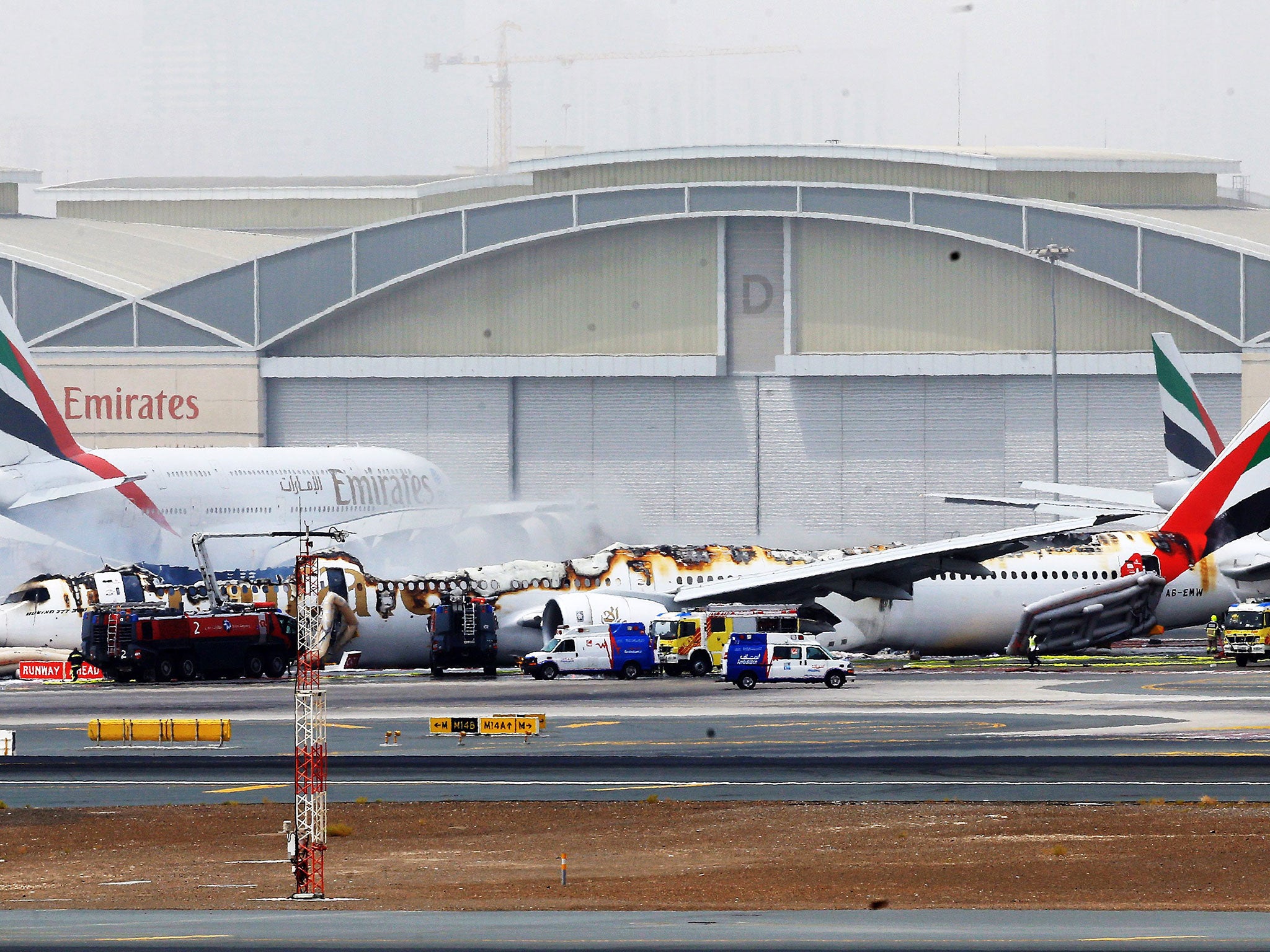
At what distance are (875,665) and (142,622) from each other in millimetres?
23526

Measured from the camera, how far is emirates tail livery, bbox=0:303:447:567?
72.1 metres

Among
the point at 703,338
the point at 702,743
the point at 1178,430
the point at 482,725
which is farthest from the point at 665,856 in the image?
the point at 703,338

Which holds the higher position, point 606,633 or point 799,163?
point 799,163

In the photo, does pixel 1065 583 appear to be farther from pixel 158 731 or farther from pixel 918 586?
pixel 158 731

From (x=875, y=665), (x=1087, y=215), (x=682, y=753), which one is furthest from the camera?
(x=1087, y=215)

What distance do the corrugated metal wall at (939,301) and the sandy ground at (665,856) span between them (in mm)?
63052

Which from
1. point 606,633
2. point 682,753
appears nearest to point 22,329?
point 606,633

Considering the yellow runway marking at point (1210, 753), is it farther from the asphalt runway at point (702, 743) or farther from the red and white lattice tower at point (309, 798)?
the red and white lattice tower at point (309, 798)

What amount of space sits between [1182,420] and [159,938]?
62.9m

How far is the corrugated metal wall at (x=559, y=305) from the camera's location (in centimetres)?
9700

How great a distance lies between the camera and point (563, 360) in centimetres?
9794

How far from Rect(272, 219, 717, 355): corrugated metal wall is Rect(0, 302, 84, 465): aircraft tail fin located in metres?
25.0

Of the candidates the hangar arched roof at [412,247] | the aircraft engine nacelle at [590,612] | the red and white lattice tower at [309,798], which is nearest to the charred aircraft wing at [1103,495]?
the hangar arched roof at [412,247]

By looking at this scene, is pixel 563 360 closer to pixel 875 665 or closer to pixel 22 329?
pixel 22 329
